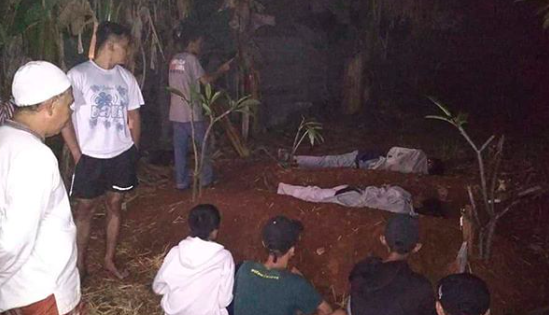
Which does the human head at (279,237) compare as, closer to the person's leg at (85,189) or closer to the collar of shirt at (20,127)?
the collar of shirt at (20,127)

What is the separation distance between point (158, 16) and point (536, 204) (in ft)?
14.0

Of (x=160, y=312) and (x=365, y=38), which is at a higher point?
(x=365, y=38)

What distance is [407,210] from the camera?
6043 millimetres

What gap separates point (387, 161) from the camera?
7805 mm

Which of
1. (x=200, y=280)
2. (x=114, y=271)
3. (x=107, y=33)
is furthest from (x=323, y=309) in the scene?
(x=107, y=33)

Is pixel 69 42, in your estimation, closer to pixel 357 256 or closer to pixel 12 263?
pixel 357 256

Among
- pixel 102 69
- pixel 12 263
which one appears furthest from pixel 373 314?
pixel 102 69

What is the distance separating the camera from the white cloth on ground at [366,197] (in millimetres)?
6148

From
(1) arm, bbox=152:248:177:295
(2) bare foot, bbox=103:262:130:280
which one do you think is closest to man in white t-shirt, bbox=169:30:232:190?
(2) bare foot, bbox=103:262:130:280

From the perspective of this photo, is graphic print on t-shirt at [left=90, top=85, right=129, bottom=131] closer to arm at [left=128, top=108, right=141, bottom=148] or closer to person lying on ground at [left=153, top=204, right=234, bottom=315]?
arm at [left=128, top=108, right=141, bottom=148]

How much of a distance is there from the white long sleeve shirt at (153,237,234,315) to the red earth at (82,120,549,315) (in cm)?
151

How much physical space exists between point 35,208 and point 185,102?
417cm

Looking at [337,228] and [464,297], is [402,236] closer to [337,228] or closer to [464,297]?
[464,297]

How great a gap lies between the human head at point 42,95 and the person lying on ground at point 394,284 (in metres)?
1.52
